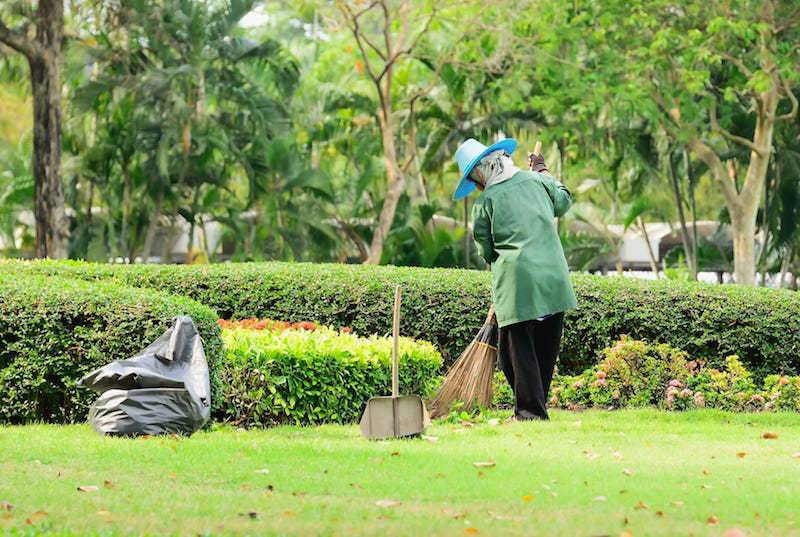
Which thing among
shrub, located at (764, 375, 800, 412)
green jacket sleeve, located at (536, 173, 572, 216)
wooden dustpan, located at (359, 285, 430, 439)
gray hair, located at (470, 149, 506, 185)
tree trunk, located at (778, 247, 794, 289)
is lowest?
shrub, located at (764, 375, 800, 412)

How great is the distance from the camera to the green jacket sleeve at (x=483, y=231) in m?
7.25

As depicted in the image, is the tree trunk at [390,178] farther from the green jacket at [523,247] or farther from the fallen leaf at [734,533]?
the fallen leaf at [734,533]

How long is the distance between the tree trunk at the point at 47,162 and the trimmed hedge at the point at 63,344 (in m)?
7.99

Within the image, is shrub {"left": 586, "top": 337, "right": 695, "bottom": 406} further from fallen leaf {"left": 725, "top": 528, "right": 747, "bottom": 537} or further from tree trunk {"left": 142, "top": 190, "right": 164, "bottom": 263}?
tree trunk {"left": 142, "top": 190, "right": 164, "bottom": 263}

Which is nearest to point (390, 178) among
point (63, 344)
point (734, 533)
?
point (63, 344)

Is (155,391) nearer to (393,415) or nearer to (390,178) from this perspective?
(393,415)

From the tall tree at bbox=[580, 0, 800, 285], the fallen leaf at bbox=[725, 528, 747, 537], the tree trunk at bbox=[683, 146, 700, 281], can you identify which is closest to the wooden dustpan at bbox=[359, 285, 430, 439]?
the fallen leaf at bbox=[725, 528, 747, 537]

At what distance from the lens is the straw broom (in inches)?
303

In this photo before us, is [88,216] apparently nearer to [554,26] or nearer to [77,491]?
[554,26]

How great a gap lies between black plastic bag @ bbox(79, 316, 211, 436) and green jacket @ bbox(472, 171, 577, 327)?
6.93 ft

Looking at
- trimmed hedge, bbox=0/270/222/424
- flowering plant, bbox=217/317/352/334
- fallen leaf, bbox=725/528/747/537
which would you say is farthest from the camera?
flowering plant, bbox=217/317/352/334

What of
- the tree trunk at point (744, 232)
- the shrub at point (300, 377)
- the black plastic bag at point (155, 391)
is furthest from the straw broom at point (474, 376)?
the tree trunk at point (744, 232)

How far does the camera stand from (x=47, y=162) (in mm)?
14609

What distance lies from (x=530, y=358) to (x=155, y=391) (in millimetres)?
2560
